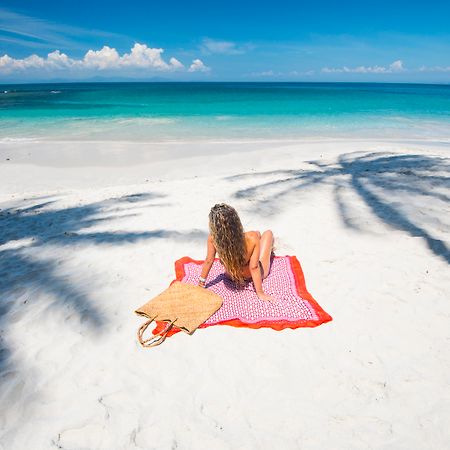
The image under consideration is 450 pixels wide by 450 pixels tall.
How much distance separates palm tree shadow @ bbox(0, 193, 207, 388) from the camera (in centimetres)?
387

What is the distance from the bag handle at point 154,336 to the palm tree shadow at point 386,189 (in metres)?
3.81

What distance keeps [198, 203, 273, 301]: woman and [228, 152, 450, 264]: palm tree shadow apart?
2.72 m

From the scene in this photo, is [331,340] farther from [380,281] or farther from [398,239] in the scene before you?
[398,239]

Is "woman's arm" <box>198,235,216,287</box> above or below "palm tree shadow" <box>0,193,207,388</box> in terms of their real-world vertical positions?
above

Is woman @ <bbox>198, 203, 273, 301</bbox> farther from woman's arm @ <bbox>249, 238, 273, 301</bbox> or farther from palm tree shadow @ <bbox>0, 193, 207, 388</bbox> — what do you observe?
palm tree shadow @ <bbox>0, 193, 207, 388</bbox>

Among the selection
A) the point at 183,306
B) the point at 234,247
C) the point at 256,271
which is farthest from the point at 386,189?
the point at 183,306

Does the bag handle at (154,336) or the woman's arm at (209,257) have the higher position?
the woman's arm at (209,257)

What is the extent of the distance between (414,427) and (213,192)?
641 centimetres

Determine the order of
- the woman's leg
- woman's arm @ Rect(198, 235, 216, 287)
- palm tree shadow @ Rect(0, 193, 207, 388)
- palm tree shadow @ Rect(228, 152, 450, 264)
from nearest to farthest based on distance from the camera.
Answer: palm tree shadow @ Rect(0, 193, 207, 388) < woman's arm @ Rect(198, 235, 216, 287) < the woman's leg < palm tree shadow @ Rect(228, 152, 450, 264)

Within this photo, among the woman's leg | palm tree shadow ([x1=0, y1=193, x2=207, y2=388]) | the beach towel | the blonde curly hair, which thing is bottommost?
palm tree shadow ([x1=0, y1=193, x2=207, y2=388])

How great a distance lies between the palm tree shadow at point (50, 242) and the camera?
3.87m

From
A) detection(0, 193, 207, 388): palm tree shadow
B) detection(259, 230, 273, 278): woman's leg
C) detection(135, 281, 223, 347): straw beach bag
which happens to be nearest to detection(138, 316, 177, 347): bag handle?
detection(135, 281, 223, 347): straw beach bag

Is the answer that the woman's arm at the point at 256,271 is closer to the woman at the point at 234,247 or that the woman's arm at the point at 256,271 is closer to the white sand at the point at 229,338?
the woman at the point at 234,247

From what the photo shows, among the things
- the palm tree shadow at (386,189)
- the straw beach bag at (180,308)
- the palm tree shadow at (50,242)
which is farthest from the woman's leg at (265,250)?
the palm tree shadow at (386,189)
